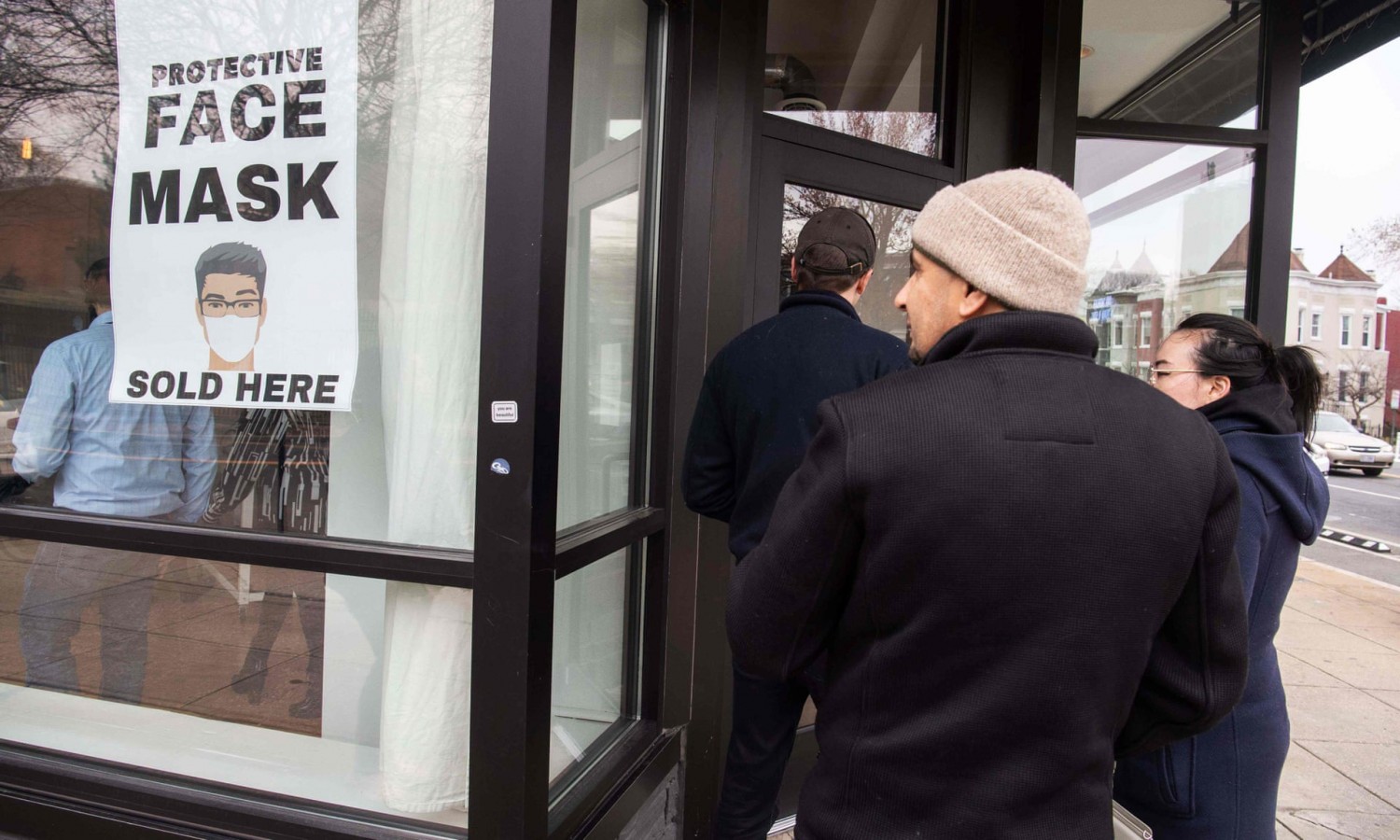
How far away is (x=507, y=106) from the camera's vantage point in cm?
182

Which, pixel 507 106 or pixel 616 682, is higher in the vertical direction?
pixel 507 106

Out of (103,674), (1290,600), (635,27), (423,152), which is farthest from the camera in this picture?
(1290,600)

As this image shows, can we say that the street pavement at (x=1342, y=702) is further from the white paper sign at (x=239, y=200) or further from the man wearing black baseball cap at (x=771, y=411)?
the white paper sign at (x=239, y=200)

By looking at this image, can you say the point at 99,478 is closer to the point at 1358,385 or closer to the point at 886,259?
the point at 886,259

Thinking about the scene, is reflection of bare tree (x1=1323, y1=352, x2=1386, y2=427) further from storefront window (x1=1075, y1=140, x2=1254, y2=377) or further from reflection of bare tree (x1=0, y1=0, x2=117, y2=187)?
reflection of bare tree (x1=0, y1=0, x2=117, y2=187)

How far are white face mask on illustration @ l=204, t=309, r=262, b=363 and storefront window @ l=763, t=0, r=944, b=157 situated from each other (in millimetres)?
2106

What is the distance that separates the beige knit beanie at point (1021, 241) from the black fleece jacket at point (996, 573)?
5 centimetres

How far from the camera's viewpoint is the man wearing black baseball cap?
85.7 inches

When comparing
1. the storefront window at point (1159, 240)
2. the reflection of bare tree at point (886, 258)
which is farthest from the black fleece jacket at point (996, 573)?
the storefront window at point (1159, 240)

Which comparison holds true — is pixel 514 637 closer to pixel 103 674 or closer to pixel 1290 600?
pixel 103 674

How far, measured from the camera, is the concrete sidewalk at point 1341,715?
3.57 meters

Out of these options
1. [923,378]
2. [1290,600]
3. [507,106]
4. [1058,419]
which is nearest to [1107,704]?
[1058,419]

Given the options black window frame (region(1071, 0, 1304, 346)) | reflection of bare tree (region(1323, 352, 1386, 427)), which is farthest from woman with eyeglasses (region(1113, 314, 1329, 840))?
reflection of bare tree (region(1323, 352, 1386, 427))

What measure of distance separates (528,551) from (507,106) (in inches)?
39.4
